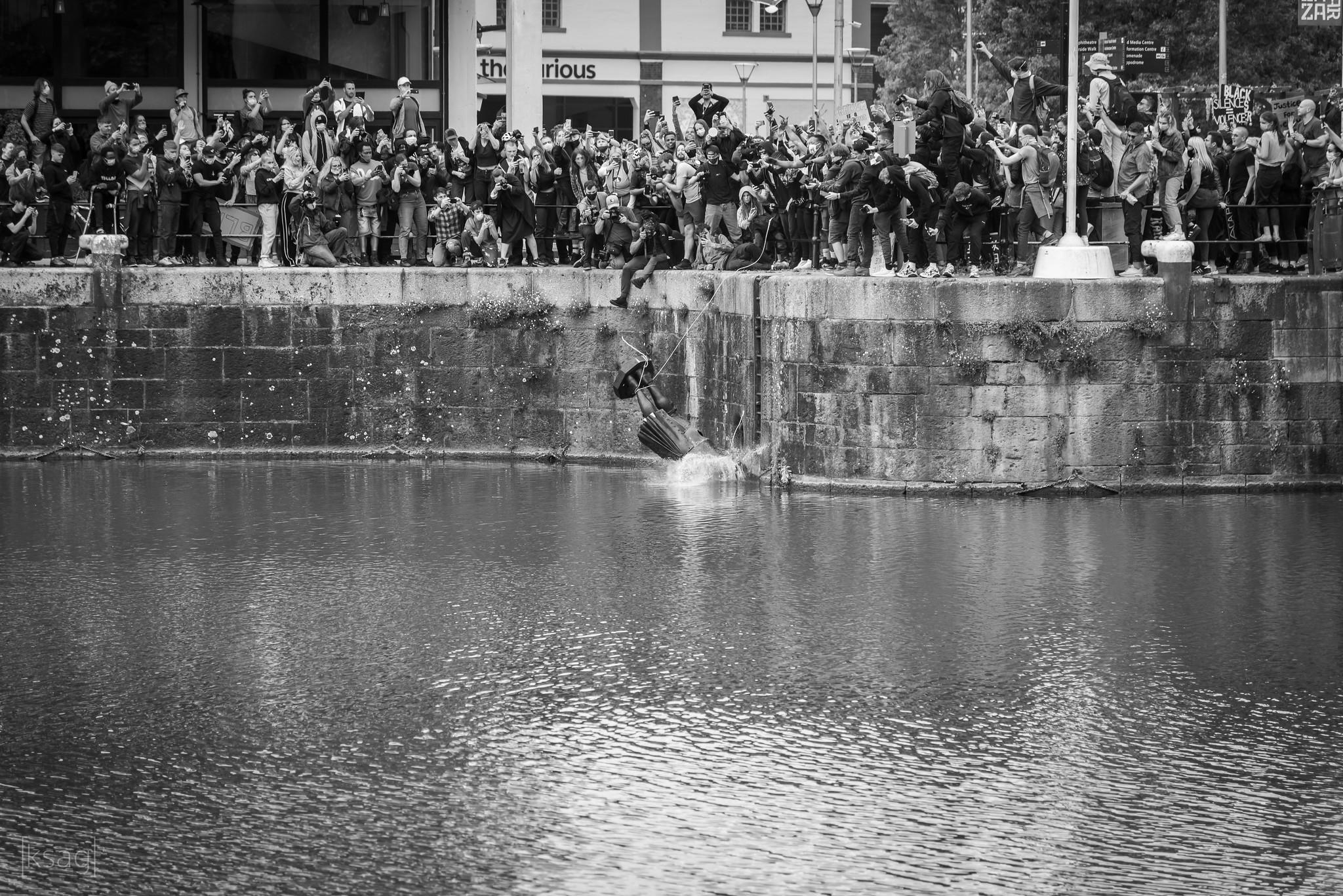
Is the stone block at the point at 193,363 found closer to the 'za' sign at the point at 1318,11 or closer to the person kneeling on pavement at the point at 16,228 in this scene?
the person kneeling on pavement at the point at 16,228

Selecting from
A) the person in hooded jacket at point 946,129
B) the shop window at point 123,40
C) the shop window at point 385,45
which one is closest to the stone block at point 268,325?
the person in hooded jacket at point 946,129

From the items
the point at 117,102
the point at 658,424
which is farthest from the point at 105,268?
the point at 658,424

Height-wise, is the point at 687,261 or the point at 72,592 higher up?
the point at 687,261

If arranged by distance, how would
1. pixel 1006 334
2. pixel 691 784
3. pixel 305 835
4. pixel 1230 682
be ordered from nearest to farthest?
pixel 305 835, pixel 691 784, pixel 1230 682, pixel 1006 334

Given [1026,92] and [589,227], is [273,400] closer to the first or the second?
[589,227]

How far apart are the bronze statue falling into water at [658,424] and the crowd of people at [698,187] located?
1271 mm

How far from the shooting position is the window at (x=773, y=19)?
197 feet

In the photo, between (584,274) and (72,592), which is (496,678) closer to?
(72,592)

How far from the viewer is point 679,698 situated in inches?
479

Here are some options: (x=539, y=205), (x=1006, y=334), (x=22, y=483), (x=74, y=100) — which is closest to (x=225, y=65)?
(x=74, y=100)

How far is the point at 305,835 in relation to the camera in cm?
954

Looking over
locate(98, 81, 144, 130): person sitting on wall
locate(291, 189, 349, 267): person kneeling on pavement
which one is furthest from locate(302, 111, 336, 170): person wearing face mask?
locate(98, 81, 144, 130): person sitting on wall

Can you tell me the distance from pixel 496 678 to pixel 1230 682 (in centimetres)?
480

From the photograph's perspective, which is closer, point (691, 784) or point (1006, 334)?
point (691, 784)
